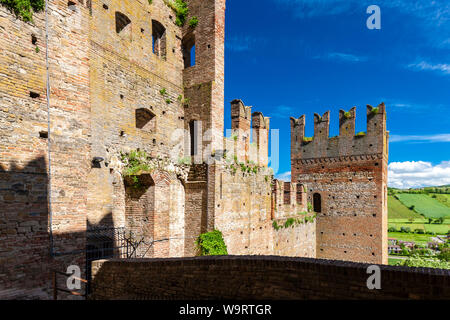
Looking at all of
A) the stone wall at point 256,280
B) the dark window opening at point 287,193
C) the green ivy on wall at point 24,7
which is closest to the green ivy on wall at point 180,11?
the green ivy on wall at point 24,7

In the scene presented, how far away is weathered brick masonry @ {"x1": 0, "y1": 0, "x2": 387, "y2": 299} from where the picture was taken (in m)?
6.15

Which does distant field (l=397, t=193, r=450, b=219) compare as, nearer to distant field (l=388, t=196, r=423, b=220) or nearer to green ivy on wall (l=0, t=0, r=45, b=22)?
distant field (l=388, t=196, r=423, b=220)

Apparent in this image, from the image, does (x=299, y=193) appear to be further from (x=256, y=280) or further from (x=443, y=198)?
(x=443, y=198)

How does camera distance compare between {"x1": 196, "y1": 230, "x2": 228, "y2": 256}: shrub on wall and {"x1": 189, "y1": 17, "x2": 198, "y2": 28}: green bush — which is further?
{"x1": 189, "y1": 17, "x2": 198, "y2": 28}: green bush

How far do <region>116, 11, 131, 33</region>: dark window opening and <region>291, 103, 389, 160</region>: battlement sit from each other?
16.3 meters

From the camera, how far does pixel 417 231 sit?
71.0 m

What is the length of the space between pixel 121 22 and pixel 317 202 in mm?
18872

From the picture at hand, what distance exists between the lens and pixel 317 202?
22984 mm

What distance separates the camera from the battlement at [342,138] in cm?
2086

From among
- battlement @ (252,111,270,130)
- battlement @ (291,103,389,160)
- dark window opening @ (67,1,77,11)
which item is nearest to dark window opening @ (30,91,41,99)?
dark window opening @ (67,1,77,11)

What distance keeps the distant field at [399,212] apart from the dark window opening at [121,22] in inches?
3940

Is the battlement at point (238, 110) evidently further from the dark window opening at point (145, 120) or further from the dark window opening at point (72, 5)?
the dark window opening at point (72, 5)

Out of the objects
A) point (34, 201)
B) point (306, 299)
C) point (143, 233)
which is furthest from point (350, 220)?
point (34, 201)

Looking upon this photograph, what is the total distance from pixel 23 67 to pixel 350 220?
71.7 ft
